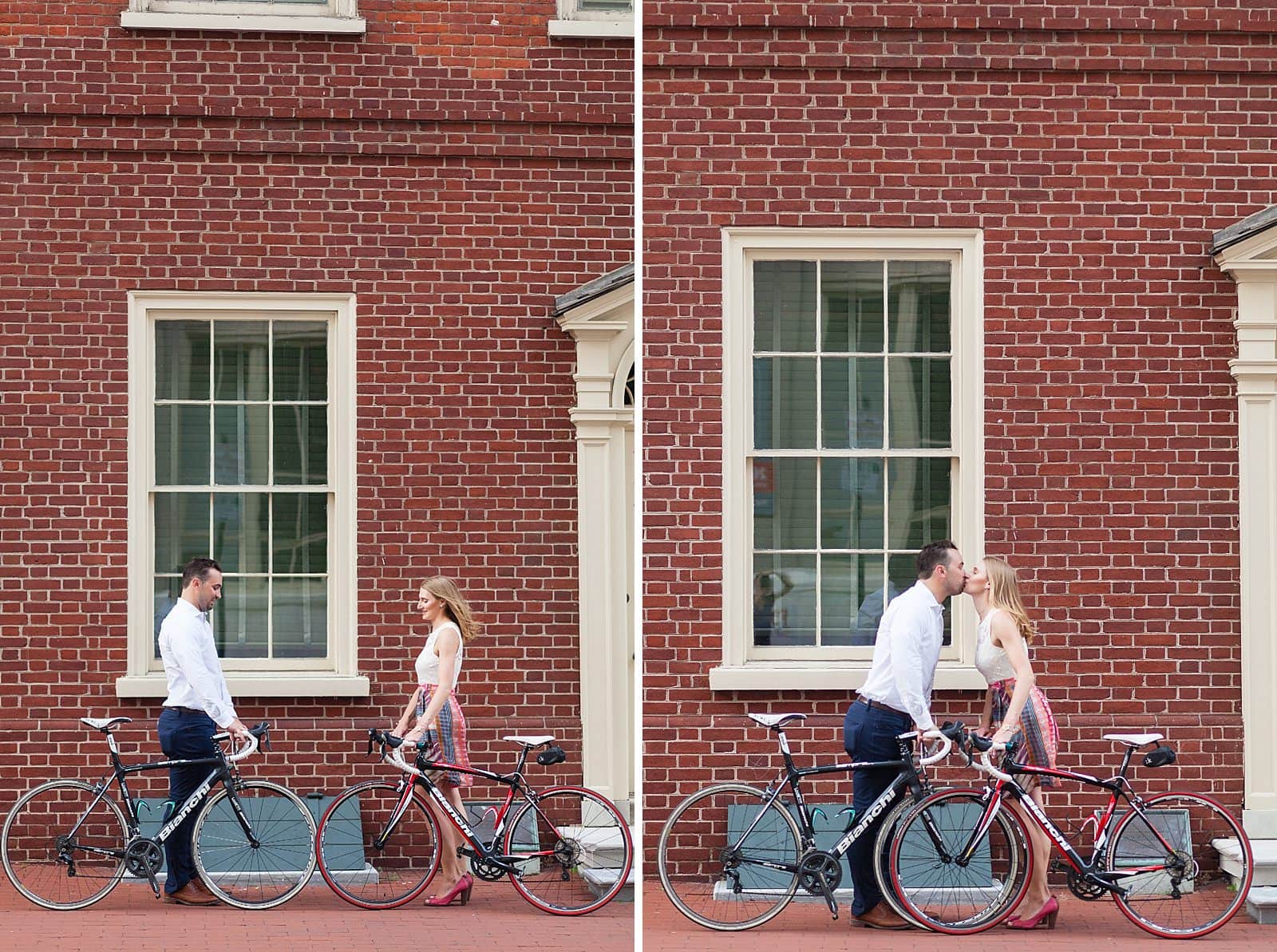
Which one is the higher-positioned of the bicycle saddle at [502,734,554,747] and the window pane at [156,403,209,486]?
the window pane at [156,403,209,486]

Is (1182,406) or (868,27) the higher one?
(868,27)

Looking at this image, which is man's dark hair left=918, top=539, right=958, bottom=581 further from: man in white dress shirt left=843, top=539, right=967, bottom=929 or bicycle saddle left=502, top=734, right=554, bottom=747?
bicycle saddle left=502, top=734, right=554, bottom=747

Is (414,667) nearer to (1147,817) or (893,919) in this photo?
(893,919)

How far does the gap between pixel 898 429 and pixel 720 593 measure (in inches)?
34.2

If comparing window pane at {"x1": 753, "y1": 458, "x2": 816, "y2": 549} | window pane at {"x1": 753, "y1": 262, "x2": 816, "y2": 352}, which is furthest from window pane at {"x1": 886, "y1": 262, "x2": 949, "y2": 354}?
window pane at {"x1": 753, "y1": 458, "x2": 816, "y2": 549}

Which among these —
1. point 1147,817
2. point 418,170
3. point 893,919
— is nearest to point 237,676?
point 418,170

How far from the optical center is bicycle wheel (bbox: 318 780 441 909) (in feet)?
18.4

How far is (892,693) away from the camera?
5.65 metres

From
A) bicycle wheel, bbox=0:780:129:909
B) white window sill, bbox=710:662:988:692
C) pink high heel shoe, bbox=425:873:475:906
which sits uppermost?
white window sill, bbox=710:662:988:692

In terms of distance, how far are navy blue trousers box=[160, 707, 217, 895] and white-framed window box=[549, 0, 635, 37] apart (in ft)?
8.60

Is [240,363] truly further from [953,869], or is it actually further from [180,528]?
[953,869]

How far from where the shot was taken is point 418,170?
5.80 meters

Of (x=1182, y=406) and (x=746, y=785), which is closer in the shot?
(x=746, y=785)

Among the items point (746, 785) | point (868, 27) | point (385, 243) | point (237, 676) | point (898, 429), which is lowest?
point (746, 785)
